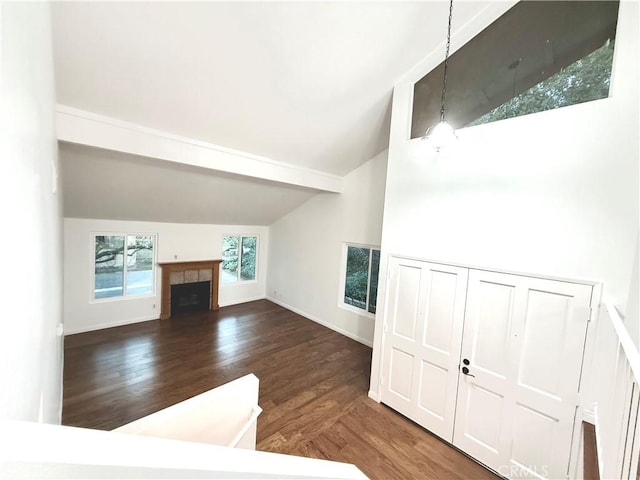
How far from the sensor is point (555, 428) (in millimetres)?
2229

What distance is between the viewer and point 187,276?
5.95 m

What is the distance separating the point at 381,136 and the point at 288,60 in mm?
2124

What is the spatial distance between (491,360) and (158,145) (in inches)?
167

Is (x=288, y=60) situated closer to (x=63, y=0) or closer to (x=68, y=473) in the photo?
(x=63, y=0)

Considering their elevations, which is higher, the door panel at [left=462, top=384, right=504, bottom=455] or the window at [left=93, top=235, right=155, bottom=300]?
the window at [left=93, top=235, right=155, bottom=300]

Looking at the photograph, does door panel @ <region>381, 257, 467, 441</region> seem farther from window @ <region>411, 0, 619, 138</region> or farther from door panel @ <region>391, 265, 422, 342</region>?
window @ <region>411, 0, 619, 138</region>

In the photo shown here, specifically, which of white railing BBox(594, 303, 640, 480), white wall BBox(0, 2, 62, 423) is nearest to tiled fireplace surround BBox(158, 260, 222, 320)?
white wall BBox(0, 2, 62, 423)

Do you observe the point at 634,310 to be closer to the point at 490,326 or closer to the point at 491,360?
the point at 490,326

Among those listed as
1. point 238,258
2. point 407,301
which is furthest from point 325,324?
point 407,301

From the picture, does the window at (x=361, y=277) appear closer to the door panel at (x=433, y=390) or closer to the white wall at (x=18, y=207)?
the door panel at (x=433, y=390)

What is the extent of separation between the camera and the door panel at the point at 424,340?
9.12 ft

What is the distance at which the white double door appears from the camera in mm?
2193

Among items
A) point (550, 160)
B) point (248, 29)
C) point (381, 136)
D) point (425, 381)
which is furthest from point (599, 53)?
point (425, 381)

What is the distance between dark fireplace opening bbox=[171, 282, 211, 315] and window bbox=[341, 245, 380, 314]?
128 inches
